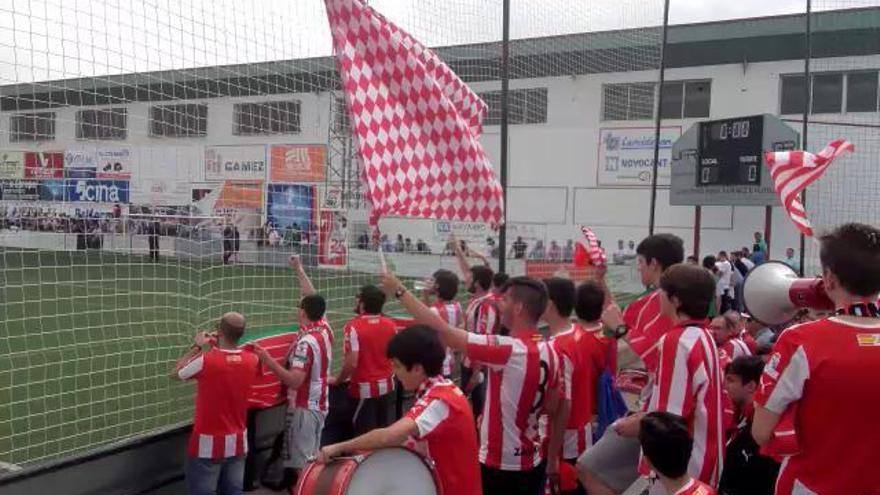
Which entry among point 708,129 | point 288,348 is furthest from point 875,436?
point 708,129

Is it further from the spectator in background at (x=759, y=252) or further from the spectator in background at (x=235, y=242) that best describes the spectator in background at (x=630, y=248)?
→ the spectator in background at (x=235, y=242)

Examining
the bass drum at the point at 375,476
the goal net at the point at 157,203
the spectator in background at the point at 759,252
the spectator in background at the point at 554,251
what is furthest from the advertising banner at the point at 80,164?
the spectator in background at the point at 554,251

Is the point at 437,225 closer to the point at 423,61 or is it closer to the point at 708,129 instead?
the point at 708,129

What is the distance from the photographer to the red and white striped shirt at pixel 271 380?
6.16 metres

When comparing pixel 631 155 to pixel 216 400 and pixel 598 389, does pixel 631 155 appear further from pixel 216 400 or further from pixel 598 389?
pixel 216 400

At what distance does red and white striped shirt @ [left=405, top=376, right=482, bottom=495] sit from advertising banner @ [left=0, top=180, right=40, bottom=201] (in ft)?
24.8

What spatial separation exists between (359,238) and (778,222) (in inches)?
763

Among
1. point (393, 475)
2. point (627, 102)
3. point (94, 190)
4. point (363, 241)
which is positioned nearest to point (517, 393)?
point (393, 475)

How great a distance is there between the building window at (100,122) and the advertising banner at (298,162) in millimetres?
2685

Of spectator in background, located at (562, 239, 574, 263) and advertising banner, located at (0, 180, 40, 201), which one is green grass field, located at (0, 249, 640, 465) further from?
spectator in background, located at (562, 239, 574, 263)

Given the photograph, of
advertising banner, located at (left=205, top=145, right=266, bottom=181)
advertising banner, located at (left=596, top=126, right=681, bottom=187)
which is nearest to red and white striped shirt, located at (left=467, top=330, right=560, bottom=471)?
advertising banner, located at (left=205, top=145, right=266, bottom=181)

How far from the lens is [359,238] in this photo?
39.5ft

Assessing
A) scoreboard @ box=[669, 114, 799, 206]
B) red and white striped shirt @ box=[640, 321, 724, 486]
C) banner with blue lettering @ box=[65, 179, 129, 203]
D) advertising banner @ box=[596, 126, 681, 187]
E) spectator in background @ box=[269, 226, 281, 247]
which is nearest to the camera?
red and white striped shirt @ box=[640, 321, 724, 486]

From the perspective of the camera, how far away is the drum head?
3.21 metres
